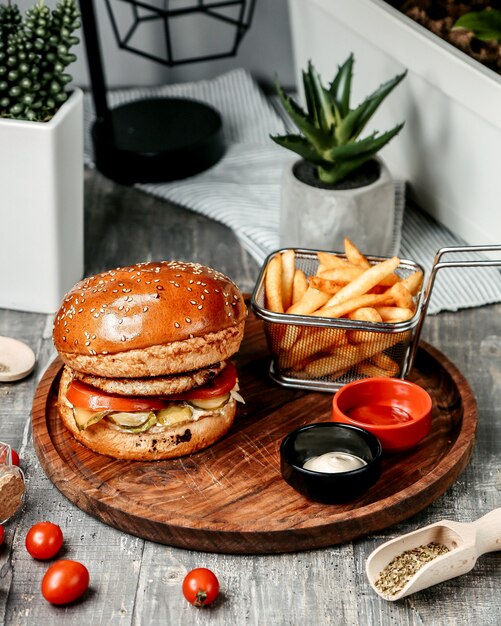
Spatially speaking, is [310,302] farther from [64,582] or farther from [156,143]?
[156,143]

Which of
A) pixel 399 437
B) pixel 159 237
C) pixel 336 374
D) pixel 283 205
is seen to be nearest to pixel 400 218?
pixel 283 205

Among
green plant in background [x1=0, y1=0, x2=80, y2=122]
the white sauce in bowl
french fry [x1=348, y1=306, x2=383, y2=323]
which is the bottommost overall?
the white sauce in bowl

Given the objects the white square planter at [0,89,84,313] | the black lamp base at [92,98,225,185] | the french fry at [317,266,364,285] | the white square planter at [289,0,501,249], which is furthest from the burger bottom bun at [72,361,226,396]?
the black lamp base at [92,98,225,185]

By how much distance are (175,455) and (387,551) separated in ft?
2.12

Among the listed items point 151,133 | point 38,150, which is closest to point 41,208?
point 38,150

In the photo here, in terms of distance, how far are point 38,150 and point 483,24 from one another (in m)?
1.67

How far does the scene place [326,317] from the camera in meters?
2.61

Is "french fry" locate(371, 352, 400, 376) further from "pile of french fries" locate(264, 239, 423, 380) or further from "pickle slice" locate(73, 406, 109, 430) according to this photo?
"pickle slice" locate(73, 406, 109, 430)

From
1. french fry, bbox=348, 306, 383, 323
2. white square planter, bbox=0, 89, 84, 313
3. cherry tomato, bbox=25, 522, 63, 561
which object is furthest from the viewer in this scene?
white square planter, bbox=0, 89, 84, 313

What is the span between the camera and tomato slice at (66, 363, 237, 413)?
7.79 feet

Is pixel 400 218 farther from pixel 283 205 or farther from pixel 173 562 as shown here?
pixel 173 562

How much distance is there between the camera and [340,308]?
2619 mm

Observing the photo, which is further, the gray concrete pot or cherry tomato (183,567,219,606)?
the gray concrete pot

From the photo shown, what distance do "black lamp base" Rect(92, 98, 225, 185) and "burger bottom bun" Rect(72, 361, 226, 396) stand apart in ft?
6.30
